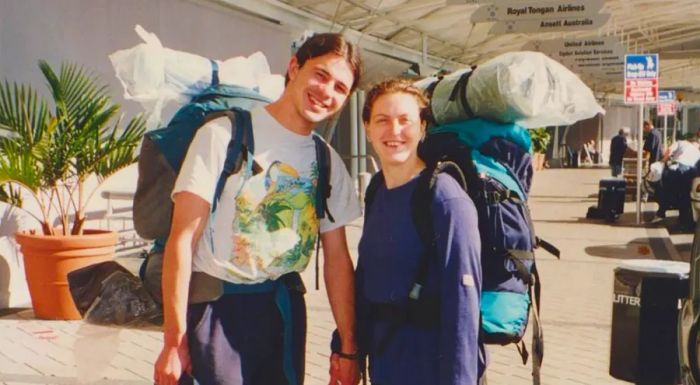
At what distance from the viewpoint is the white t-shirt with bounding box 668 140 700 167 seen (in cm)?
1356

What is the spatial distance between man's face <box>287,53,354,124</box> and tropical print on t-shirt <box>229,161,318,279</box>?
18cm

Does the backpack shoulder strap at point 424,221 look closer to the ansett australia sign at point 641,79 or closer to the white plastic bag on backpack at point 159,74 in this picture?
the white plastic bag on backpack at point 159,74

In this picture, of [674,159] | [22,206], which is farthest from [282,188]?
[674,159]

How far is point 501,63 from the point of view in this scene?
2723mm

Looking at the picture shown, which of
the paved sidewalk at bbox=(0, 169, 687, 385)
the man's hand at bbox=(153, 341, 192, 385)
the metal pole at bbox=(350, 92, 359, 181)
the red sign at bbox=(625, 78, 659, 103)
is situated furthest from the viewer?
the metal pole at bbox=(350, 92, 359, 181)

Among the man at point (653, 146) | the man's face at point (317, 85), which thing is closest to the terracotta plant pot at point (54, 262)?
the man's face at point (317, 85)

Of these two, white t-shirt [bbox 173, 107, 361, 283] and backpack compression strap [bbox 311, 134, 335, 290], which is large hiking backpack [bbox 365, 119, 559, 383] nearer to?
backpack compression strap [bbox 311, 134, 335, 290]

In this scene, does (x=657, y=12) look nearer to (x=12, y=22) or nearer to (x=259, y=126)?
(x=12, y=22)

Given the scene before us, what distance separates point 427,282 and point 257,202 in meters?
0.54

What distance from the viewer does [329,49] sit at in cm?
244

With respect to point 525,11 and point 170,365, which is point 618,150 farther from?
point 170,365

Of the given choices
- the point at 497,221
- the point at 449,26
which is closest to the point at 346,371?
the point at 497,221

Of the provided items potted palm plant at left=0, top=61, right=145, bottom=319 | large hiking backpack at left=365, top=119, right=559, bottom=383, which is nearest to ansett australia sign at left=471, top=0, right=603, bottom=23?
potted palm plant at left=0, top=61, right=145, bottom=319

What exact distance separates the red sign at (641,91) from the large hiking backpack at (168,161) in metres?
11.2
